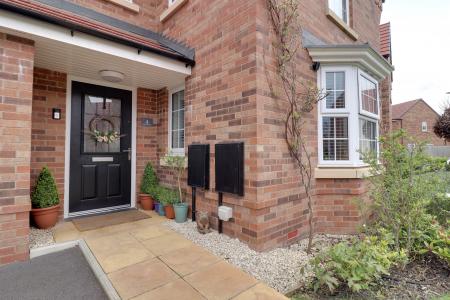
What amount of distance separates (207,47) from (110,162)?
9.77 ft

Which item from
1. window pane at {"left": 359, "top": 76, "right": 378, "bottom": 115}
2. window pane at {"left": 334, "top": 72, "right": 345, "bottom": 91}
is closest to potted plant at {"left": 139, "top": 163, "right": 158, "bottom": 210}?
window pane at {"left": 334, "top": 72, "right": 345, "bottom": 91}

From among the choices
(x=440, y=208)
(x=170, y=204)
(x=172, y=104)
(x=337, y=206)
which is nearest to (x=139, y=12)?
(x=172, y=104)

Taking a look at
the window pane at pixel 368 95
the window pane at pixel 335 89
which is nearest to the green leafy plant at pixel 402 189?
the window pane at pixel 335 89

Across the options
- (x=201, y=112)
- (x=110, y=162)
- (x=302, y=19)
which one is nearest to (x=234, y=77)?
(x=201, y=112)

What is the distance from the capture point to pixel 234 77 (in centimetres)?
340

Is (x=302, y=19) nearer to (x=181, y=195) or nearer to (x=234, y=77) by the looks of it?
(x=234, y=77)

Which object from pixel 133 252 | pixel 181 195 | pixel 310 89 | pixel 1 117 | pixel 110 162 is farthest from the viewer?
pixel 110 162

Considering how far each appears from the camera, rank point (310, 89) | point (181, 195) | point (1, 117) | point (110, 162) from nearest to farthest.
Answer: point (1, 117) < point (310, 89) < point (181, 195) < point (110, 162)

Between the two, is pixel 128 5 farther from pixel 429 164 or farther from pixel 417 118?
pixel 417 118

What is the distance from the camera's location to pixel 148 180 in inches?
195

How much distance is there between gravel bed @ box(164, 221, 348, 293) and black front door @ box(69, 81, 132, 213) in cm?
180

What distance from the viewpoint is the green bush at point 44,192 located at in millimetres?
3551

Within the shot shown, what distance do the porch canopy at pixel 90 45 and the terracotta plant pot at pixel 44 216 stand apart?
7.64 ft

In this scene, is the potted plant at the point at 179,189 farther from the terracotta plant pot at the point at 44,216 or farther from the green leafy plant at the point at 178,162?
the terracotta plant pot at the point at 44,216
